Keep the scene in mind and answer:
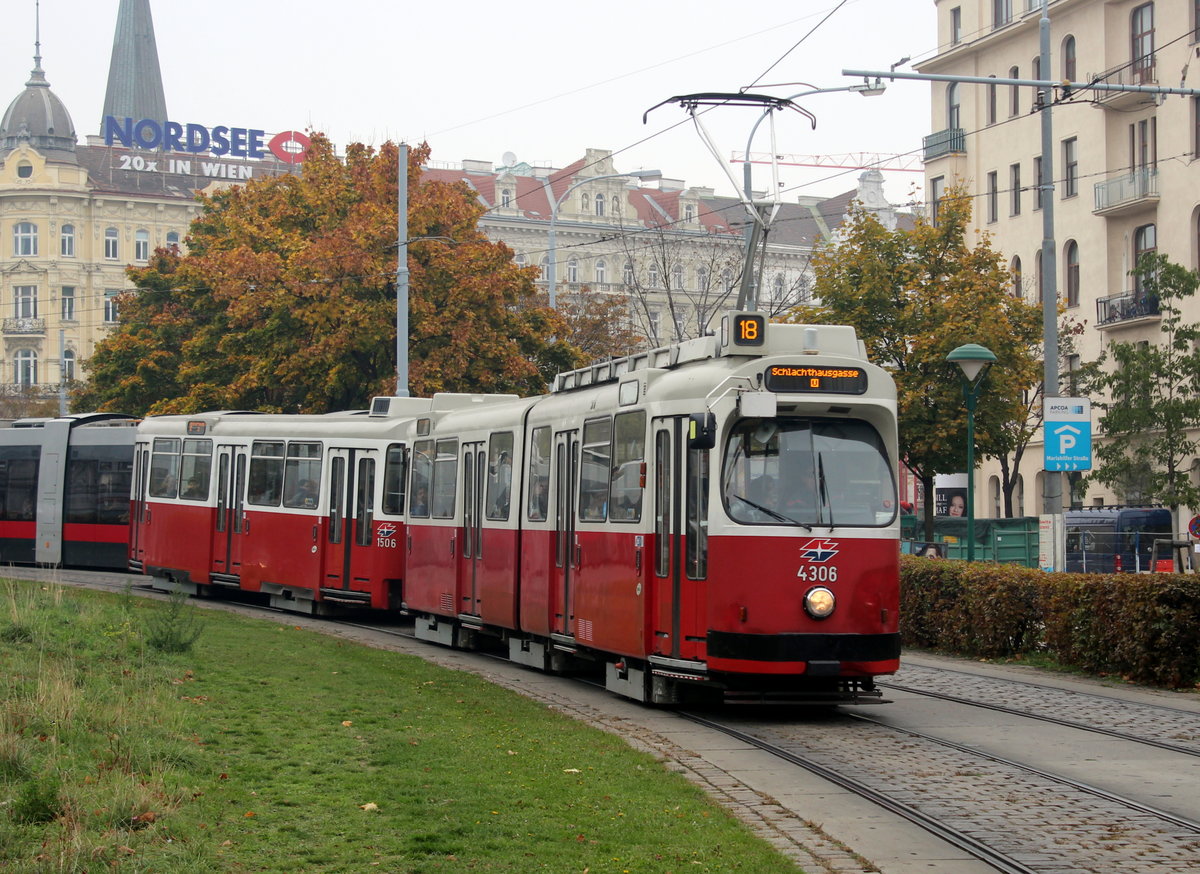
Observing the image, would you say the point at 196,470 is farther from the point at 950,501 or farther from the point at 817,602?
the point at 950,501

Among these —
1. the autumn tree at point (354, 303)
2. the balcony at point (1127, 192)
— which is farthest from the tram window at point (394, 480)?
the balcony at point (1127, 192)

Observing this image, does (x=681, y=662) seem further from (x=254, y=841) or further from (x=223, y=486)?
(x=223, y=486)

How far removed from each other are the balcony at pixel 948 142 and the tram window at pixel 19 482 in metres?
37.0

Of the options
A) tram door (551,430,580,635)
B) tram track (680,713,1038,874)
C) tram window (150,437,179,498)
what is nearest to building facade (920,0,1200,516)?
tram window (150,437,179,498)

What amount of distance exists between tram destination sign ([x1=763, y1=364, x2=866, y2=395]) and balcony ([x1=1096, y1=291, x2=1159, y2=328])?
37.2m

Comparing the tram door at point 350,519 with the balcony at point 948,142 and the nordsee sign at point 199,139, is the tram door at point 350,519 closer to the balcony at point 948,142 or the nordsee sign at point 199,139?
the balcony at point 948,142

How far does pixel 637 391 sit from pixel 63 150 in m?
101

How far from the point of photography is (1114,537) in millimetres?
40062

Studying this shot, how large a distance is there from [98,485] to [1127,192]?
32613mm

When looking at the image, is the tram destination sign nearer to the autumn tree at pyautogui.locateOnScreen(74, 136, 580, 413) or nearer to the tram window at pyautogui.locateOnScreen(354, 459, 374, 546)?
the tram window at pyautogui.locateOnScreen(354, 459, 374, 546)

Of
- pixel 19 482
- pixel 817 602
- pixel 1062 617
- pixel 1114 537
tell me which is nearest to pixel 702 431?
pixel 817 602

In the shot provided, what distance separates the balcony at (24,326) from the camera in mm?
104375

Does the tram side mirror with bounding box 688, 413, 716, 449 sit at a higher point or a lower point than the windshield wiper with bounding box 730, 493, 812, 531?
higher

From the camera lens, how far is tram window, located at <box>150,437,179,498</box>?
30.7m
